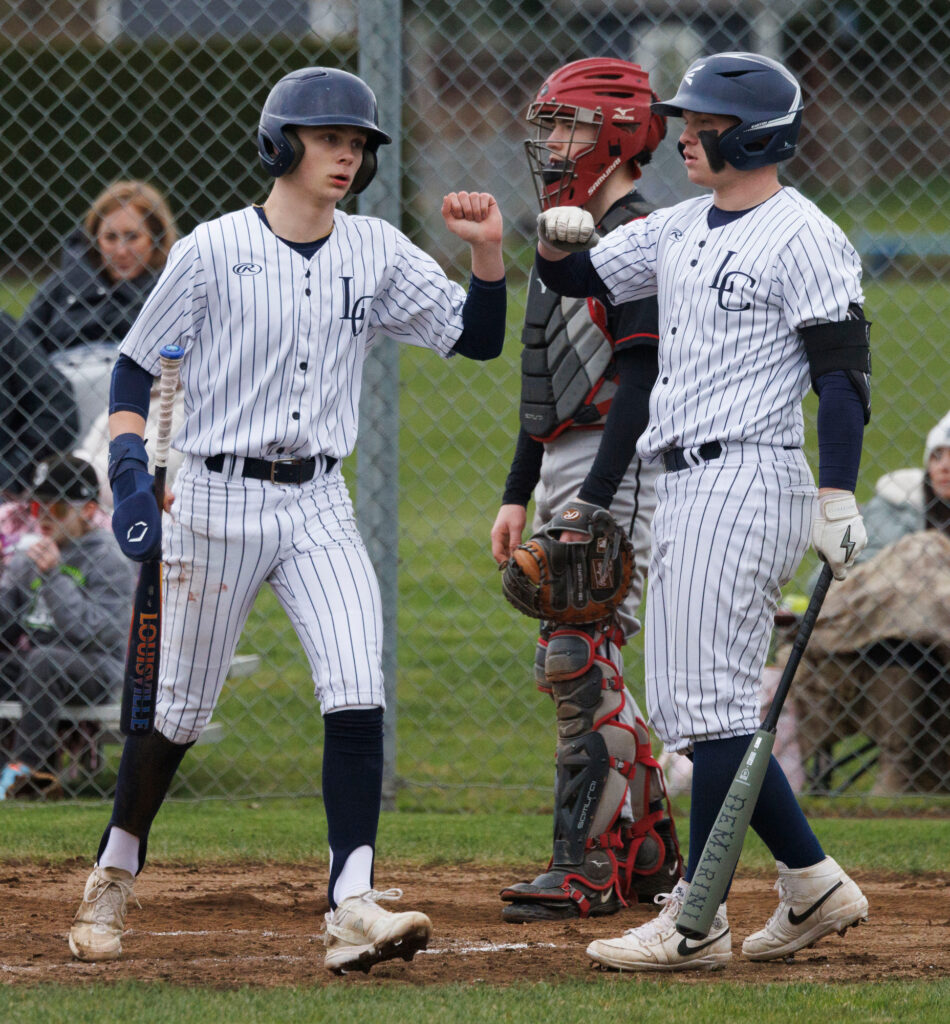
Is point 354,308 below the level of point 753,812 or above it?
above

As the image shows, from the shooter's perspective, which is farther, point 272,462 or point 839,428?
point 272,462

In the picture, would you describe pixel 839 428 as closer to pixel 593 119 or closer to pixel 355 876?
pixel 593 119

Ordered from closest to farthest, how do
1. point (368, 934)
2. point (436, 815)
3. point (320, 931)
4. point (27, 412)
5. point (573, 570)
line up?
point (368, 934) → point (320, 931) → point (573, 570) → point (436, 815) → point (27, 412)

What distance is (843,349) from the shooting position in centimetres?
321

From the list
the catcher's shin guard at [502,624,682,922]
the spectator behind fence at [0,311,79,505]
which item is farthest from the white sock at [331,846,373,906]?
the spectator behind fence at [0,311,79,505]

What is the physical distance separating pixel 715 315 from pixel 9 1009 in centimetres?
192

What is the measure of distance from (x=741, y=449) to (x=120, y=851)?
1585mm

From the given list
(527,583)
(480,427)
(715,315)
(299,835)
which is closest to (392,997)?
(527,583)

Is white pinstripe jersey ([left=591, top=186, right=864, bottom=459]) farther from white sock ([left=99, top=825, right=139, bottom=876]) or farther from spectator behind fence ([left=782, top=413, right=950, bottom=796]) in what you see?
spectator behind fence ([left=782, top=413, right=950, bottom=796])

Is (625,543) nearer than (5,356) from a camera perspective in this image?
Yes

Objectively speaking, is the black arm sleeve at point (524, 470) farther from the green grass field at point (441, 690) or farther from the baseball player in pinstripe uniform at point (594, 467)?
the green grass field at point (441, 690)

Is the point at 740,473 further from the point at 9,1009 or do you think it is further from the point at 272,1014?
the point at 9,1009

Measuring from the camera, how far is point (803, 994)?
10.1ft

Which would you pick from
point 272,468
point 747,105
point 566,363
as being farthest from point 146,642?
point 747,105
